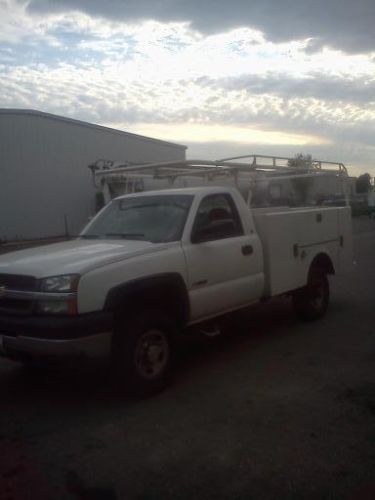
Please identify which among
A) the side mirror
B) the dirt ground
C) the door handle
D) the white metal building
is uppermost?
the white metal building

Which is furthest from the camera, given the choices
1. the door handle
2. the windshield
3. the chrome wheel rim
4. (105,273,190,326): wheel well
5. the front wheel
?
the front wheel

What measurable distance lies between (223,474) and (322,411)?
1.36 meters

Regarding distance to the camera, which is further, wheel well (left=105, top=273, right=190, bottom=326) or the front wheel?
the front wheel

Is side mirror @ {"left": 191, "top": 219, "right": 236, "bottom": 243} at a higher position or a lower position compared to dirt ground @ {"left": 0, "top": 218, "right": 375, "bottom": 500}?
higher

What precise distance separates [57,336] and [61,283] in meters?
0.43

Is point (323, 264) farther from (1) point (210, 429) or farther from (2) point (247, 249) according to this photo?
(1) point (210, 429)

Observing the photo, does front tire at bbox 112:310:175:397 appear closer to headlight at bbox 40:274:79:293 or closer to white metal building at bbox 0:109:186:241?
headlight at bbox 40:274:79:293

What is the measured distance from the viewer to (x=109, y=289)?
15.8 ft

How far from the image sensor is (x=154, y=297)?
5.38 meters

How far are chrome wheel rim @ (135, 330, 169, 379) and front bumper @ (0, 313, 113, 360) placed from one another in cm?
41

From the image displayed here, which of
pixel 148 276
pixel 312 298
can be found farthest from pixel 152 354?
pixel 312 298

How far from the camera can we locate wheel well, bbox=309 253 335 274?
26.4 ft

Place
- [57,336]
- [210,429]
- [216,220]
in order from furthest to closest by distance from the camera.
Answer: [216,220], [57,336], [210,429]

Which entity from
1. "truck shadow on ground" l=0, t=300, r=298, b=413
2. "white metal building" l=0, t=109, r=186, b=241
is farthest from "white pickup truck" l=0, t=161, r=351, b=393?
"white metal building" l=0, t=109, r=186, b=241
